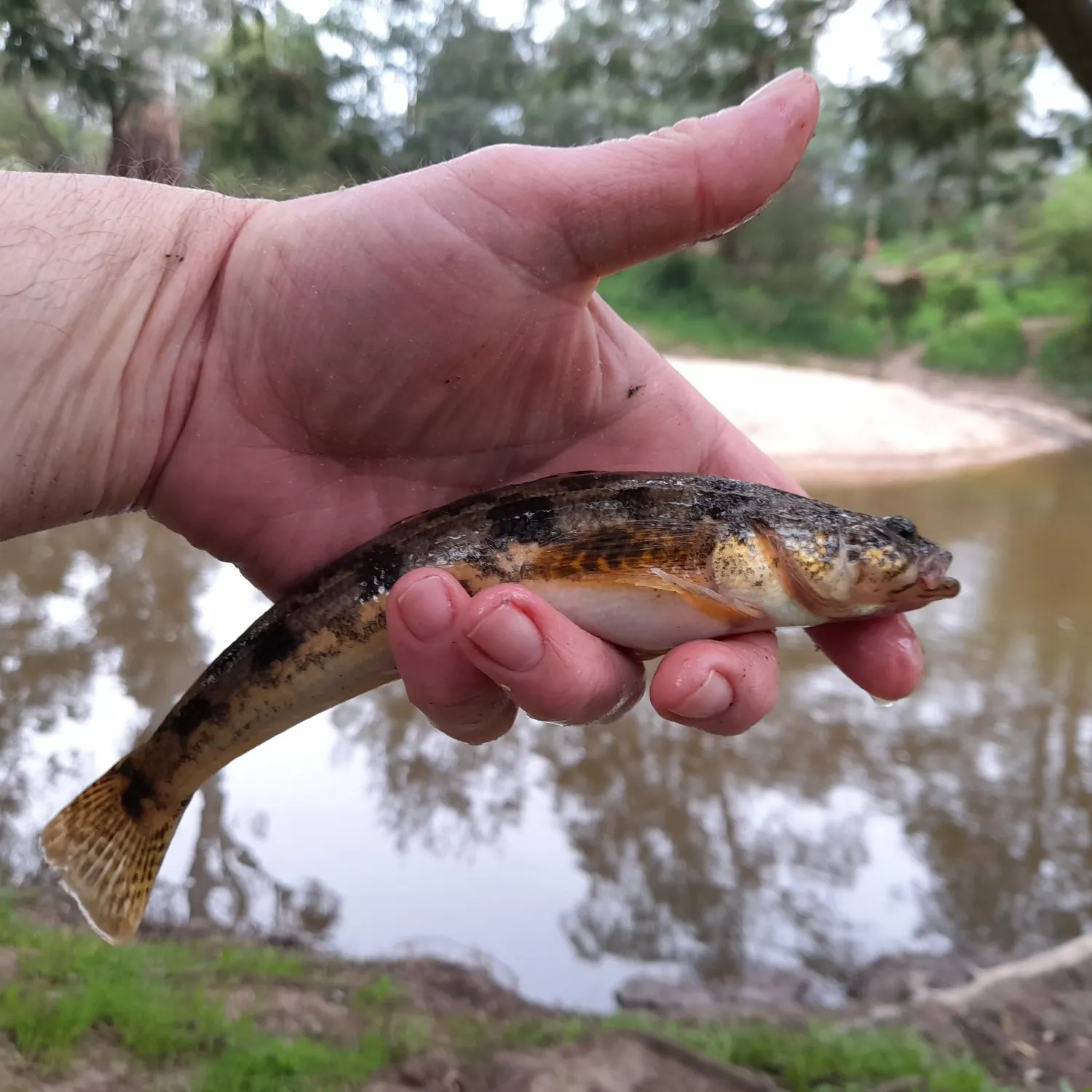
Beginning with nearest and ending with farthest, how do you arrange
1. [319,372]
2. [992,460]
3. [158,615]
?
[319,372] → [158,615] → [992,460]

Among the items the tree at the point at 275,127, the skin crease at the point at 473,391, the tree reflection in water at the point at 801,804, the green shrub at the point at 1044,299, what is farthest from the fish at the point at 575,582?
the green shrub at the point at 1044,299

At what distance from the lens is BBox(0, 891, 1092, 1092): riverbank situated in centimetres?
311

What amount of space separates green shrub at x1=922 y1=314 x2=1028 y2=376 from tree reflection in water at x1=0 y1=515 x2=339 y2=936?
2215cm

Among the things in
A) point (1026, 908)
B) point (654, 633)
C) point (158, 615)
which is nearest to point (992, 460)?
point (1026, 908)

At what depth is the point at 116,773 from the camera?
246 cm

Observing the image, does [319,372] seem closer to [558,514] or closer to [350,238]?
[350,238]

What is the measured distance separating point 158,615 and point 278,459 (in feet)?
21.9

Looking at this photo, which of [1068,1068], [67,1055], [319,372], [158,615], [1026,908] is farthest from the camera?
[158,615]

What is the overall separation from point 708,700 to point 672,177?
46.3 inches

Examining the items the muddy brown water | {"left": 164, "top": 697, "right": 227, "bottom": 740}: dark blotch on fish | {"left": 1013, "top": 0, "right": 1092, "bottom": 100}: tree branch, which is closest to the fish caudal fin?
{"left": 164, "top": 697, "right": 227, "bottom": 740}: dark blotch on fish

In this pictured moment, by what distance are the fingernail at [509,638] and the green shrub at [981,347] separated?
84.3 ft

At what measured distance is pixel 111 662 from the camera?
7.30 m

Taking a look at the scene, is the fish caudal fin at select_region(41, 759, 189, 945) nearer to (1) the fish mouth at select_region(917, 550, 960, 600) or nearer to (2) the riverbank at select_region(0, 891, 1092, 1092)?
(2) the riverbank at select_region(0, 891, 1092, 1092)

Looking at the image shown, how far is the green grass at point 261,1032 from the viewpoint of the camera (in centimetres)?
310
